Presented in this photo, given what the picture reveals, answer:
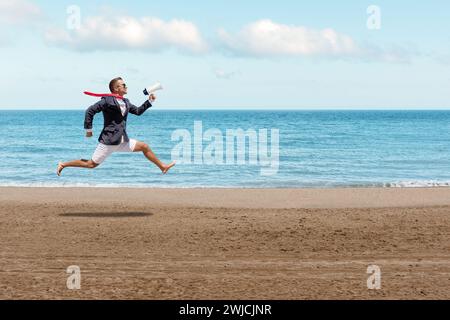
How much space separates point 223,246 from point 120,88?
10.2ft

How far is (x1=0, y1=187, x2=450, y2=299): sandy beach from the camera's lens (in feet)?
20.2

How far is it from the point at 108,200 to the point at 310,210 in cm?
452

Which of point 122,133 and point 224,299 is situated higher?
point 122,133

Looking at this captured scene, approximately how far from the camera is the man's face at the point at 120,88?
9.55 metres

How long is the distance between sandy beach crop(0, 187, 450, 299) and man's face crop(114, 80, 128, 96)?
7.08 feet

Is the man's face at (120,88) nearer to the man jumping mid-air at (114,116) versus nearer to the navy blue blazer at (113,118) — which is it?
the man jumping mid-air at (114,116)

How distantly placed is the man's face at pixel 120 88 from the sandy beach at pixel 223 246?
7.08ft

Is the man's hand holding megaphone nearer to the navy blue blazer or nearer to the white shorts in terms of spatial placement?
the navy blue blazer

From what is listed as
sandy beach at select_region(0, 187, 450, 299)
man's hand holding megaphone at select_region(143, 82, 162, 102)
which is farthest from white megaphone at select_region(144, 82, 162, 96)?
sandy beach at select_region(0, 187, 450, 299)

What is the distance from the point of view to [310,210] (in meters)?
11.7

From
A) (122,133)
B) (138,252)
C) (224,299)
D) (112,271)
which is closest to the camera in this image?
(224,299)

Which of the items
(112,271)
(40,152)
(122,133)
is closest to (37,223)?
(122,133)
